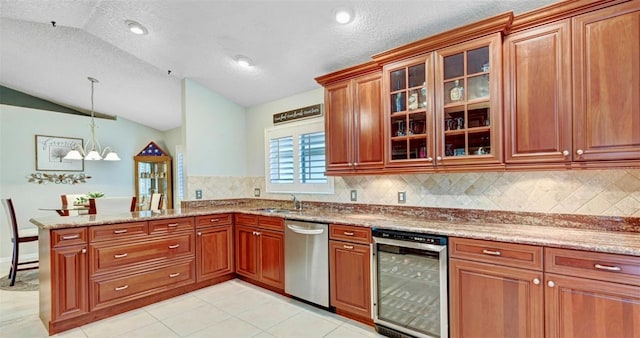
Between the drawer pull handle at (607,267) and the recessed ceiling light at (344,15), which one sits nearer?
the drawer pull handle at (607,267)

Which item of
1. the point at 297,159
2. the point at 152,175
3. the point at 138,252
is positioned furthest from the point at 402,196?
the point at 152,175

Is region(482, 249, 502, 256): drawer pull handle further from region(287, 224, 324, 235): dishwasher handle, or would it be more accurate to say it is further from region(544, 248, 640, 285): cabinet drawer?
region(287, 224, 324, 235): dishwasher handle

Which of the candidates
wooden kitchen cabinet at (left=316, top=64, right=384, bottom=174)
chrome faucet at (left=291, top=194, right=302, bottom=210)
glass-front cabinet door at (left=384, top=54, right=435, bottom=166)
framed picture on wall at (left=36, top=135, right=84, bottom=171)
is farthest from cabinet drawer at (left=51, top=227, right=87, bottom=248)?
framed picture on wall at (left=36, top=135, right=84, bottom=171)

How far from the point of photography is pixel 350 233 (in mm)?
2723

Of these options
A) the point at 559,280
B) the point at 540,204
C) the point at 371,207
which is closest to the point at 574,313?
the point at 559,280

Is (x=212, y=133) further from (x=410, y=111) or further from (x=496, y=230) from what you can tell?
(x=496, y=230)

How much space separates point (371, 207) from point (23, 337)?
10.6 ft

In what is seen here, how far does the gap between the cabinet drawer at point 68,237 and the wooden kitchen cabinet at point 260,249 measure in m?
1.54

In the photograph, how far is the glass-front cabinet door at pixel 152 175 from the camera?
6.64 metres

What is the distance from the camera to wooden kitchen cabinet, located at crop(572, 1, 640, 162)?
178 cm

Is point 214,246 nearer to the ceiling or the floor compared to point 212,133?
nearer to the floor

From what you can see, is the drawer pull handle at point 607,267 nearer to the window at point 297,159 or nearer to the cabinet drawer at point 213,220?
the window at point 297,159

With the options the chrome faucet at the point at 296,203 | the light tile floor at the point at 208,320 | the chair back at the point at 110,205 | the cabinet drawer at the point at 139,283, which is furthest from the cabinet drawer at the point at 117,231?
the chrome faucet at the point at 296,203

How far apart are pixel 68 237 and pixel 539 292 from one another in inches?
140
